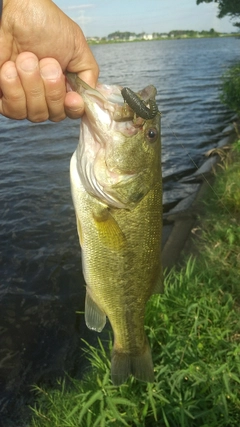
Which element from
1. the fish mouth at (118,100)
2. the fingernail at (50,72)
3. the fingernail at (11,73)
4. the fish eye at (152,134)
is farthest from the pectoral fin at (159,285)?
the fingernail at (11,73)

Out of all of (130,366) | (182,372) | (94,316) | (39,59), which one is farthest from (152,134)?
(182,372)

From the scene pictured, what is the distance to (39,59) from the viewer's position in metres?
2.33

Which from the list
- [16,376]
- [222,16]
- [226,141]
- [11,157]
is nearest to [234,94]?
[226,141]

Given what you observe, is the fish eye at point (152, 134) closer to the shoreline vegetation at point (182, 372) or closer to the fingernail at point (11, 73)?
the fingernail at point (11, 73)

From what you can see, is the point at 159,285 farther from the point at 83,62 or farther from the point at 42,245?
the point at 42,245

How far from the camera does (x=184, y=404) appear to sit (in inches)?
120

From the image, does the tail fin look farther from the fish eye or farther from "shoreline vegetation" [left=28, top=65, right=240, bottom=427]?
the fish eye

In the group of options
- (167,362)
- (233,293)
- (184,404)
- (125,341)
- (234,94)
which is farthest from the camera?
(234,94)

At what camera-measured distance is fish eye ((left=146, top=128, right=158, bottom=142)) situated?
2.35m

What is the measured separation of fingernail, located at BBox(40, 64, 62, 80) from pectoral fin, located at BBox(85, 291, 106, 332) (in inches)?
52.8

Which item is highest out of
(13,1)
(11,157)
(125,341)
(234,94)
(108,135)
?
(13,1)

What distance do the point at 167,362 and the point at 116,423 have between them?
59cm

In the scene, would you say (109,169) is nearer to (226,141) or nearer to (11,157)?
(11,157)

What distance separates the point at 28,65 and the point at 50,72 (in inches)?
4.4
